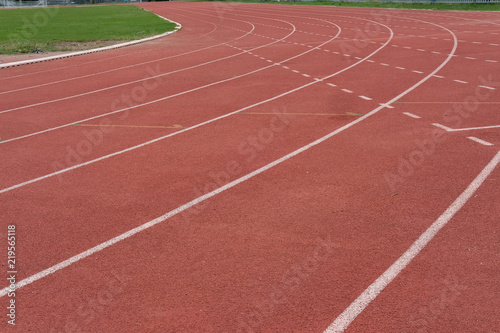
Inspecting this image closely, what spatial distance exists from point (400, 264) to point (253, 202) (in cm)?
217

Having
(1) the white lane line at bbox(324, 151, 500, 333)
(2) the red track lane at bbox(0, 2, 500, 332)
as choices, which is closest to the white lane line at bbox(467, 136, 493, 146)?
(2) the red track lane at bbox(0, 2, 500, 332)

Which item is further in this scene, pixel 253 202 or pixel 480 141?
pixel 480 141

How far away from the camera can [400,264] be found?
5141mm

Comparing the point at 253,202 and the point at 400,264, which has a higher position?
the point at 400,264

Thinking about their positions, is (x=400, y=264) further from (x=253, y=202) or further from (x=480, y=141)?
(x=480, y=141)

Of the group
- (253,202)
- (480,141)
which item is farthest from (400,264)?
(480,141)

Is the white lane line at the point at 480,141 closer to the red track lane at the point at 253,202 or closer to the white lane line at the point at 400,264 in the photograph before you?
the red track lane at the point at 253,202

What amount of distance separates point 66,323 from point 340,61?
47.5ft

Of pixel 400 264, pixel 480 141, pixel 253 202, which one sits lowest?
pixel 253 202

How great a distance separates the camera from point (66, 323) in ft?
14.5

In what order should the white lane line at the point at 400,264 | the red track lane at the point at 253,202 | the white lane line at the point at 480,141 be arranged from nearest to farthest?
the white lane line at the point at 400,264, the red track lane at the point at 253,202, the white lane line at the point at 480,141

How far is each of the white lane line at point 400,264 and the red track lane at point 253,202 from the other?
0.07 meters

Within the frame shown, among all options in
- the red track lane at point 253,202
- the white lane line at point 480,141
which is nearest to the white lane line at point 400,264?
the red track lane at point 253,202

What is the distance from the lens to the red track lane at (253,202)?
15.0 ft
